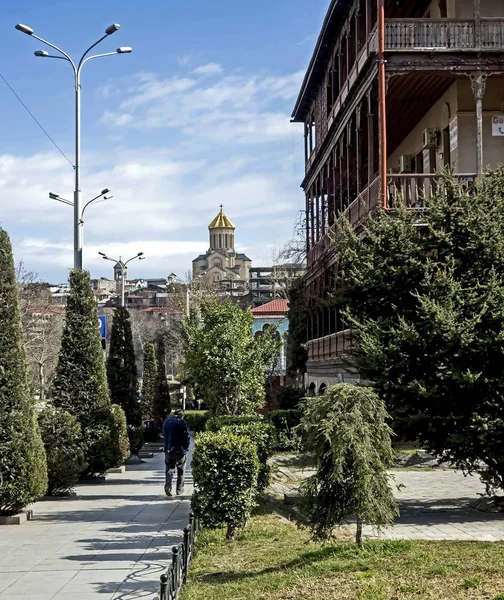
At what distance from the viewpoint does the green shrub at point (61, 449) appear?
1772cm

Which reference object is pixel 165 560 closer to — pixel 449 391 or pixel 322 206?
pixel 449 391

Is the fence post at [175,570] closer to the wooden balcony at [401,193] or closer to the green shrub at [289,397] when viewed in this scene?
the wooden balcony at [401,193]

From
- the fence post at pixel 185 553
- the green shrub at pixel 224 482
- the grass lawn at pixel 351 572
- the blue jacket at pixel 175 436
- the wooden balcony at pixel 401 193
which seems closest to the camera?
the grass lawn at pixel 351 572

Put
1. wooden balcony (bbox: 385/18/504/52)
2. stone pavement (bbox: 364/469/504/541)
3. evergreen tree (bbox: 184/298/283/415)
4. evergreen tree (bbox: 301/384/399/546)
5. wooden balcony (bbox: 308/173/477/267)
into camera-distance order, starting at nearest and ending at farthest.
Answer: evergreen tree (bbox: 301/384/399/546) < stone pavement (bbox: 364/469/504/541) < wooden balcony (bbox: 308/173/477/267) < wooden balcony (bbox: 385/18/504/52) < evergreen tree (bbox: 184/298/283/415)

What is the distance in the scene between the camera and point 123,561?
436 inches

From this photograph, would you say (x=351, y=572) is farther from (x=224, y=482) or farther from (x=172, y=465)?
(x=172, y=465)

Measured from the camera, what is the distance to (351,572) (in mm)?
8555

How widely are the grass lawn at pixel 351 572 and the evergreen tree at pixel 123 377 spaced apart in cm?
1769

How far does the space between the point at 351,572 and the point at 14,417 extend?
768 cm

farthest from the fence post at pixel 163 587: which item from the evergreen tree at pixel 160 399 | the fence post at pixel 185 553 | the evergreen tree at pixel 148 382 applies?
the evergreen tree at pixel 160 399

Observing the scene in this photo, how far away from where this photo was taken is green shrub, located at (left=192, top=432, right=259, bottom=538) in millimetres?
11766

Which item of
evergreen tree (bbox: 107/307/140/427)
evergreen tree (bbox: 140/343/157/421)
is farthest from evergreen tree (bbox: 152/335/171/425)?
evergreen tree (bbox: 107/307/140/427)

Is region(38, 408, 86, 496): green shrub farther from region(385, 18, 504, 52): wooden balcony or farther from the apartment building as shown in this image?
region(385, 18, 504, 52): wooden balcony

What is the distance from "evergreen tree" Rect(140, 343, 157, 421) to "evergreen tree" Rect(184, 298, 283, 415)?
22.4 meters
